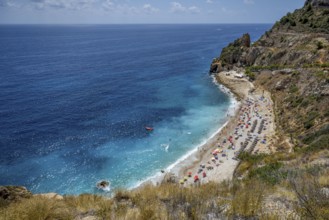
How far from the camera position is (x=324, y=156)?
14.9 meters

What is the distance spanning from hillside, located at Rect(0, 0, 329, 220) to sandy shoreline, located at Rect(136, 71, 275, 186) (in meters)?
1.80

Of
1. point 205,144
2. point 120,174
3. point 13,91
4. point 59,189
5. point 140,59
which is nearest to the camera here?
point 59,189

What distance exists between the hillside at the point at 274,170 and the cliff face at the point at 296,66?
13 centimetres

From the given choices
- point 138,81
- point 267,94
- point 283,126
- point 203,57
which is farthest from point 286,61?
point 203,57

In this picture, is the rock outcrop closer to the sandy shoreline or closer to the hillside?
the hillside

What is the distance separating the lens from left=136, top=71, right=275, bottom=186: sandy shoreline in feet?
97.0

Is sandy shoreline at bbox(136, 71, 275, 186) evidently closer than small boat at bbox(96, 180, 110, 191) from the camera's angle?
No

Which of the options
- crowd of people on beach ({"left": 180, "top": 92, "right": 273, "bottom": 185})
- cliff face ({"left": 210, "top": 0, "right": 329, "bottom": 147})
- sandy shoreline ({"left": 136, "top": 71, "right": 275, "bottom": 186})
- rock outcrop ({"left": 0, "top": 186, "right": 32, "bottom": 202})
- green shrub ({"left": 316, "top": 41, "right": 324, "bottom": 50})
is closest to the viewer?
rock outcrop ({"left": 0, "top": 186, "right": 32, "bottom": 202})

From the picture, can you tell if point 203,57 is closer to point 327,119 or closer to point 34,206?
Answer: point 327,119

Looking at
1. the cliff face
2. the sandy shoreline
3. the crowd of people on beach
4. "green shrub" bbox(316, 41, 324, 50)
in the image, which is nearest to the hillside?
"green shrub" bbox(316, 41, 324, 50)

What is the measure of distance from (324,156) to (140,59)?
91.1m

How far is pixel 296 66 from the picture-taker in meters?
53.2

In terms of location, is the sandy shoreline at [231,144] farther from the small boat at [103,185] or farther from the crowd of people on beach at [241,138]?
the small boat at [103,185]

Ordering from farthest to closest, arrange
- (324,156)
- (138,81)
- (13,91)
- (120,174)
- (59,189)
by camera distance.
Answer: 1. (138,81)
2. (13,91)
3. (120,174)
4. (59,189)
5. (324,156)
